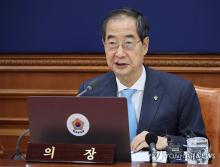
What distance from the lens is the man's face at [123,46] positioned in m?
2.54

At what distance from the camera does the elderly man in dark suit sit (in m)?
2.55

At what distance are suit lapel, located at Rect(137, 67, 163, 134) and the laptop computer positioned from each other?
1.87 feet

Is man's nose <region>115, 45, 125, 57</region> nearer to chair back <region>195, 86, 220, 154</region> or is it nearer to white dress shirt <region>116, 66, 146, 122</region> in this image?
white dress shirt <region>116, 66, 146, 122</region>

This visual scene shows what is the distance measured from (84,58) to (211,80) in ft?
3.48

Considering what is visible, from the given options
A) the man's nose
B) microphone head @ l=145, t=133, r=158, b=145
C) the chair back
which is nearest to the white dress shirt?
the man's nose

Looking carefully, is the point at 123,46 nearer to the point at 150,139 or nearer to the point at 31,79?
the point at 150,139

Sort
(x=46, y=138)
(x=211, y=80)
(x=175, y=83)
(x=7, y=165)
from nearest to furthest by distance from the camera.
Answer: (x=7, y=165)
(x=46, y=138)
(x=175, y=83)
(x=211, y=80)

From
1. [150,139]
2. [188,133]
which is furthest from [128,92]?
[150,139]

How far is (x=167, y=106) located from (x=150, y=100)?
0.09 m

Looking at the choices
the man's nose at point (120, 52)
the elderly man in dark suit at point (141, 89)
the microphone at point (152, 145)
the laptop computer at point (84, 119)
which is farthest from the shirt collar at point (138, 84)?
the laptop computer at point (84, 119)

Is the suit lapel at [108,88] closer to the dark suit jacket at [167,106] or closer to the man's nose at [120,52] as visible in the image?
the dark suit jacket at [167,106]

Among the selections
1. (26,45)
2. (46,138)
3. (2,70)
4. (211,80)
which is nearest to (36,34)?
(26,45)

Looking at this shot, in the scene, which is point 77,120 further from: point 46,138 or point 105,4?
point 105,4

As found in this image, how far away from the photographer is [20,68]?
4.39m
